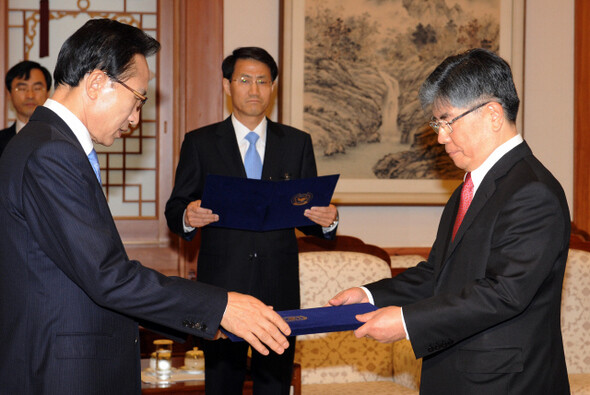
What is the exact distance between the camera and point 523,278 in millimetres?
2117

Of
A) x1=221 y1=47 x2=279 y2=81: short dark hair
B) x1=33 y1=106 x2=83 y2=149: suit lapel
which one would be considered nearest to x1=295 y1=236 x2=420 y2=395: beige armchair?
x1=221 y1=47 x2=279 y2=81: short dark hair

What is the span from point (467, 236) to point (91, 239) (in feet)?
3.56


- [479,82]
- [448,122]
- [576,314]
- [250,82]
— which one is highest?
[250,82]

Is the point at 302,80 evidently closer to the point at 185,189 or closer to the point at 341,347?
the point at 185,189

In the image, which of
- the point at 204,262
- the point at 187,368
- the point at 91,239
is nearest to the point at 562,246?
the point at 91,239

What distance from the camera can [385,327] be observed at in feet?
7.43

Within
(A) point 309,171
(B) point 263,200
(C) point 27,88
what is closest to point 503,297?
(B) point 263,200

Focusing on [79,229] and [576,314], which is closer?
[79,229]

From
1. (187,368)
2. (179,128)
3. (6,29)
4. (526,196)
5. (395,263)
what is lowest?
(187,368)

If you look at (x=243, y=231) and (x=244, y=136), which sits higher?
(x=244, y=136)

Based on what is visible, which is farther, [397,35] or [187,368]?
[397,35]

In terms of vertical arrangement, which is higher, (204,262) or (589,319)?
(204,262)

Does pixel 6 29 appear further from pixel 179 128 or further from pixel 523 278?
pixel 523 278

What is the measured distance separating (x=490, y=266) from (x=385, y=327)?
36 cm
